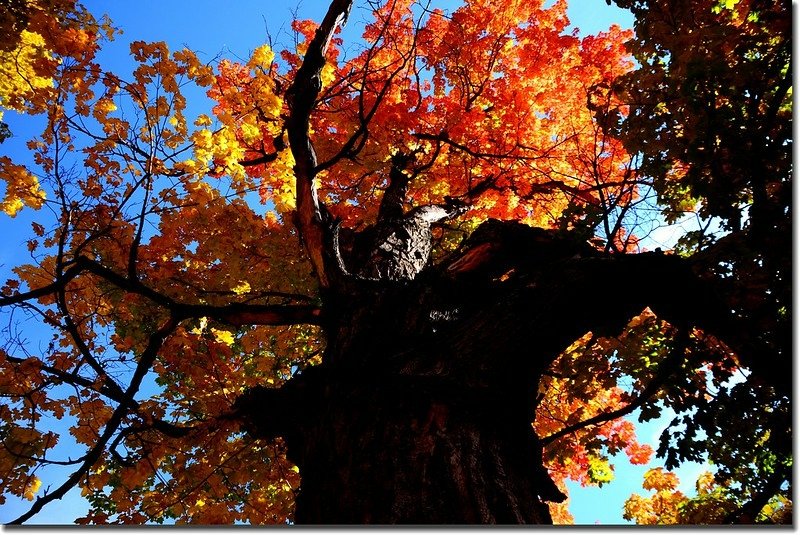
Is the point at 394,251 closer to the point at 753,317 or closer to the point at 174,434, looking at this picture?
the point at 174,434

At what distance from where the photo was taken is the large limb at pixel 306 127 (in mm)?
3953

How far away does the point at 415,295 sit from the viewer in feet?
10.2

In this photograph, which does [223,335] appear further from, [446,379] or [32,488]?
[446,379]

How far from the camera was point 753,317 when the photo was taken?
9.52 ft

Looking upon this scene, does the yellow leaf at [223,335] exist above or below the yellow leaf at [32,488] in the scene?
above

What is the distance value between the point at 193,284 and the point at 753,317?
606 centimetres

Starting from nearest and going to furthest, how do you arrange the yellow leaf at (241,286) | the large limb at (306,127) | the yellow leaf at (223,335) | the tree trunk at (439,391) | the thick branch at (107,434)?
the tree trunk at (439,391)
the thick branch at (107,434)
the large limb at (306,127)
the yellow leaf at (241,286)
the yellow leaf at (223,335)

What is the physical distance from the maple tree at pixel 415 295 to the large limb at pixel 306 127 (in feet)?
0.06

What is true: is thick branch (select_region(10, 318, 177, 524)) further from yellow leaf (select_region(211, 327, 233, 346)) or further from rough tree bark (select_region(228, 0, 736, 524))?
yellow leaf (select_region(211, 327, 233, 346))

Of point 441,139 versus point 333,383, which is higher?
point 441,139

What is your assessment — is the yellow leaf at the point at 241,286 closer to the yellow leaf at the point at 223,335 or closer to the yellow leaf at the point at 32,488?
the yellow leaf at the point at 223,335

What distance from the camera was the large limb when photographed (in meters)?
3.95

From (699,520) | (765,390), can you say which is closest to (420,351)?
(765,390)

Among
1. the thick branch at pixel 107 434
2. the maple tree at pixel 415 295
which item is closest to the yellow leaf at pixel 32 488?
the maple tree at pixel 415 295
